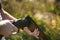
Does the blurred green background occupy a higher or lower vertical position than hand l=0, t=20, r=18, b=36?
lower

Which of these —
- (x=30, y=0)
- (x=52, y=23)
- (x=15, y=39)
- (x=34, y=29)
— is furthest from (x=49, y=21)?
(x=34, y=29)

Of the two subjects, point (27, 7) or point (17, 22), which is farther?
point (27, 7)

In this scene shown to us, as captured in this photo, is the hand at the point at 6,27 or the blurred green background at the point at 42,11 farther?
the blurred green background at the point at 42,11

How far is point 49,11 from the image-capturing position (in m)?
7.27

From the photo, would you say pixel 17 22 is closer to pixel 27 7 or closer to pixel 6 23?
pixel 6 23

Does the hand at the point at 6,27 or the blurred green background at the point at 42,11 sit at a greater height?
the hand at the point at 6,27

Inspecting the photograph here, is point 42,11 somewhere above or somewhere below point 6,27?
below

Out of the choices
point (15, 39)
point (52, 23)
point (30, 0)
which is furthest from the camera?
point (30, 0)

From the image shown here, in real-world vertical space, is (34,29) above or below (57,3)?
above

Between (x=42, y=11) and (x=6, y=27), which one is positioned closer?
(x=6, y=27)

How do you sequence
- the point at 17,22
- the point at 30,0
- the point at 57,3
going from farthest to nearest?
1. the point at 57,3
2. the point at 30,0
3. the point at 17,22

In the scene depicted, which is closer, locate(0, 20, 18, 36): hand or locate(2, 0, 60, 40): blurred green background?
locate(0, 20, 18, 36): hand

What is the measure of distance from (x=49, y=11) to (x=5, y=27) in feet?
14.2

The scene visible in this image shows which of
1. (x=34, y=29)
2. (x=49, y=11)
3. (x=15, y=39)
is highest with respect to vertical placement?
(x=34, y=29)
